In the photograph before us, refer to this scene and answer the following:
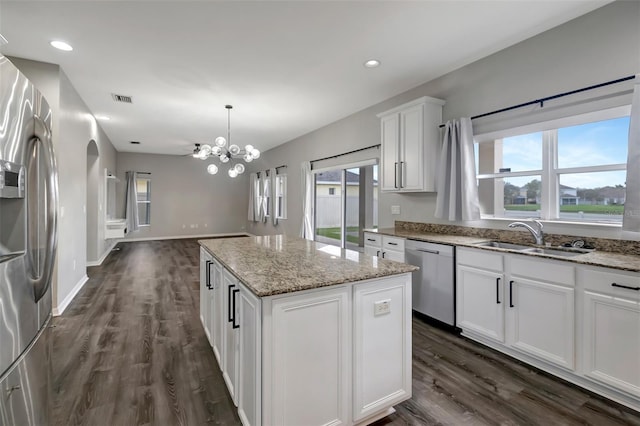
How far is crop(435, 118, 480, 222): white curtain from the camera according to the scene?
3.18 metres

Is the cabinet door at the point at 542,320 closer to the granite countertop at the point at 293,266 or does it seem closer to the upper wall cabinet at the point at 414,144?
the granite countertop at the point at 293,266

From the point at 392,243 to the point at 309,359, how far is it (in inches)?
87.1

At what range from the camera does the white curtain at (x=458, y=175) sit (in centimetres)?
318

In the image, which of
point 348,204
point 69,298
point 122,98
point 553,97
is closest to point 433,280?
point 553,97

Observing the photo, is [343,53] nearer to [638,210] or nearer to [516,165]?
[516,165]

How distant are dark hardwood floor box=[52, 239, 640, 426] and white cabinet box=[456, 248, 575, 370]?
0.58 ft

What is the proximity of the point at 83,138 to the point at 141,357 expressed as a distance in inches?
141

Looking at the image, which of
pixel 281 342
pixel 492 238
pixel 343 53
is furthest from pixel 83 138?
pixel 492 238

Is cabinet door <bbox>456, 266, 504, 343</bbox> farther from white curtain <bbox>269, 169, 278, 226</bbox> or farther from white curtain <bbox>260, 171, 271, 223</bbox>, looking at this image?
white curtain <bbox>260, 171, 271, 223</bbox>

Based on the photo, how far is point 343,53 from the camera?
3.07 metres

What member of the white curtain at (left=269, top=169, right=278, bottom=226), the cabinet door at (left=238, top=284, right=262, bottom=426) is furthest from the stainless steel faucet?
the white curtain at (left=269, top=169, right=278, bottom=226)

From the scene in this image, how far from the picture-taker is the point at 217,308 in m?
2.25

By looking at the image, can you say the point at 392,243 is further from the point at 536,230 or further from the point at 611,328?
the point at 611,328

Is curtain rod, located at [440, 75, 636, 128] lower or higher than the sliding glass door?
higher
